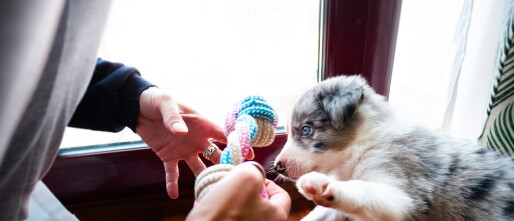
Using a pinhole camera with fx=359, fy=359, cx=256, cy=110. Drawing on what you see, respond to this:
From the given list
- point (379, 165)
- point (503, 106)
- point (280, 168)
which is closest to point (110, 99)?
point (280, 168)

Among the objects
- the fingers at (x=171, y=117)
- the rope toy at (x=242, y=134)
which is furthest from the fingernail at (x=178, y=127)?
the rope toy at (x=242, y=134)

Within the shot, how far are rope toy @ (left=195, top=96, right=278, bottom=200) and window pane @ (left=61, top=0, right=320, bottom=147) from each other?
41 cm

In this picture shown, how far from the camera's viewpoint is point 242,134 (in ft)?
2.56

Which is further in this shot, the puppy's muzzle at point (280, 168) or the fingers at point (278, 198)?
the puppy's muzzle at point (280, 168)

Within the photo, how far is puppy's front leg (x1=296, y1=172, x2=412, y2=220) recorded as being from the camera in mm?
733

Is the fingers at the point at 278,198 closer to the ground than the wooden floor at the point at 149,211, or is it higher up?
higher up

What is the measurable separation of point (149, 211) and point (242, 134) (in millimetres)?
783

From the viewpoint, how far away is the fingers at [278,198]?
2.54 ft

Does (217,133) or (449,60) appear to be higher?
(449,60)

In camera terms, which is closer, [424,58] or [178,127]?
[178,127]

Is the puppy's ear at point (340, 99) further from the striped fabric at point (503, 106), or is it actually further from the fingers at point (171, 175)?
the fingers at point (171, 175)

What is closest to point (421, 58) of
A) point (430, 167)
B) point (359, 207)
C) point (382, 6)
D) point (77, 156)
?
point (382, 6)

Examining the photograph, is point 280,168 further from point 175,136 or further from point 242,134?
point 175,136

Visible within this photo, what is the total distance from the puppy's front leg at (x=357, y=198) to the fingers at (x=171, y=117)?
0.30m
